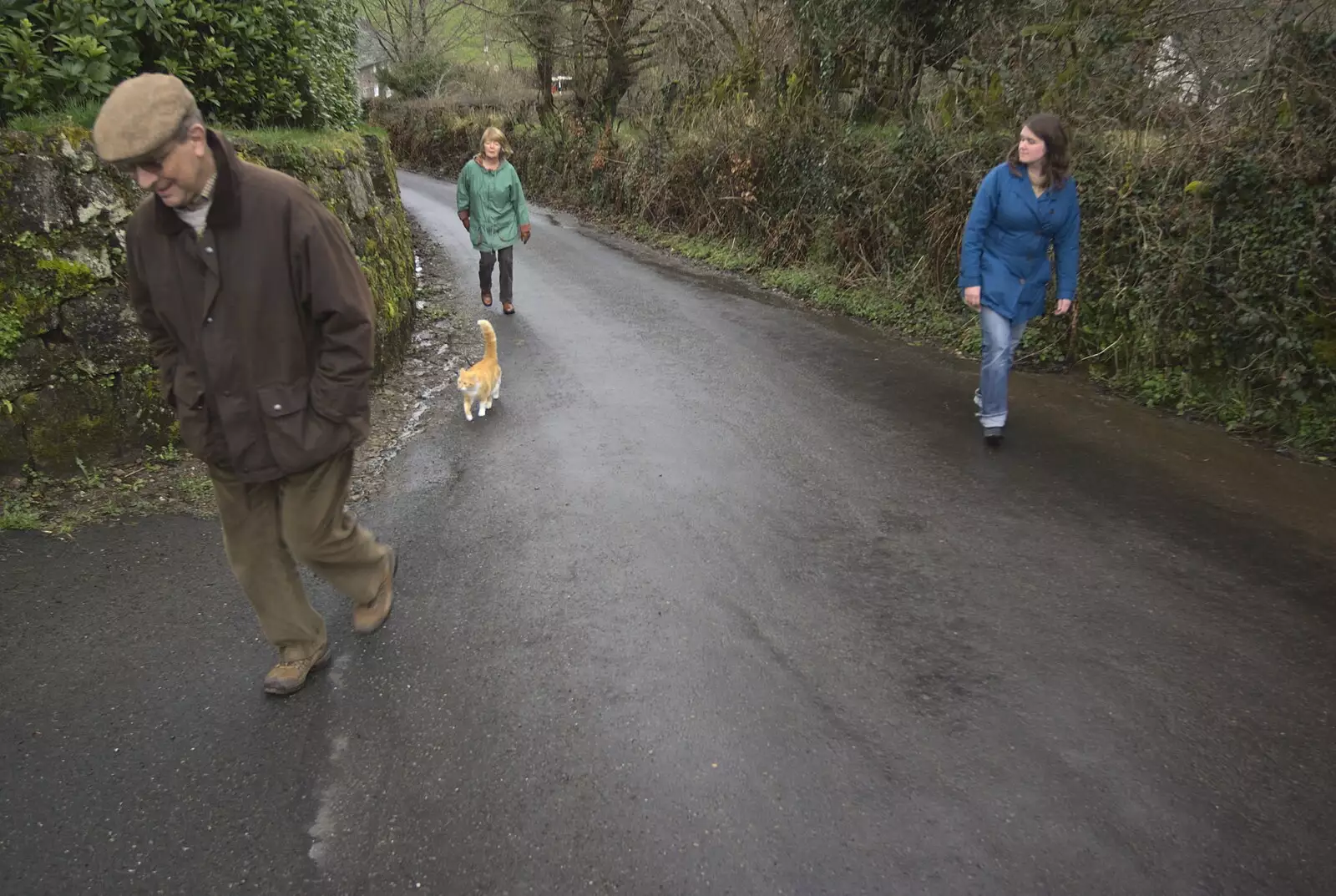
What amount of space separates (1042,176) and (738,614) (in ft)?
11.8

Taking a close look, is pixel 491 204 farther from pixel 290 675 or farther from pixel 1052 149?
pixel 290 675

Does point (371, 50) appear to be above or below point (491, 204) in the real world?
above

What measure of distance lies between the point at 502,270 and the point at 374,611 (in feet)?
21.5

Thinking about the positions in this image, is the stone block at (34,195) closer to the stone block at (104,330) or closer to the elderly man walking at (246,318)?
the stone block at (104,330)

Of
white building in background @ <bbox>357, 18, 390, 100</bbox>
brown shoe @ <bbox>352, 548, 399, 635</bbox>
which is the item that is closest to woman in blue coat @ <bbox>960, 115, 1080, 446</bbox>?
brown shoe @ <bbox>352, 548, 399, 635</bbox>

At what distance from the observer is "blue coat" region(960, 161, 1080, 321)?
5.48 meters

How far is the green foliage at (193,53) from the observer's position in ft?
17.0

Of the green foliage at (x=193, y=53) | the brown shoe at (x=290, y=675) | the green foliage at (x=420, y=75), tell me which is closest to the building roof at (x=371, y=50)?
the green foliage at (x=420, y=75)

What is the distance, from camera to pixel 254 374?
2.88 metres

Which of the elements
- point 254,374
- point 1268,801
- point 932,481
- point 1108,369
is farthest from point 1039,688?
point 1108,369

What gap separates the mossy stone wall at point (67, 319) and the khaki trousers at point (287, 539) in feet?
7.80

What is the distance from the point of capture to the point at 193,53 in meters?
6.26

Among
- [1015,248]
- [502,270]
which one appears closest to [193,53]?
[502,270]

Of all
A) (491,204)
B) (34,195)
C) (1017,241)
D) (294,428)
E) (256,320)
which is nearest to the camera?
(256,320)
